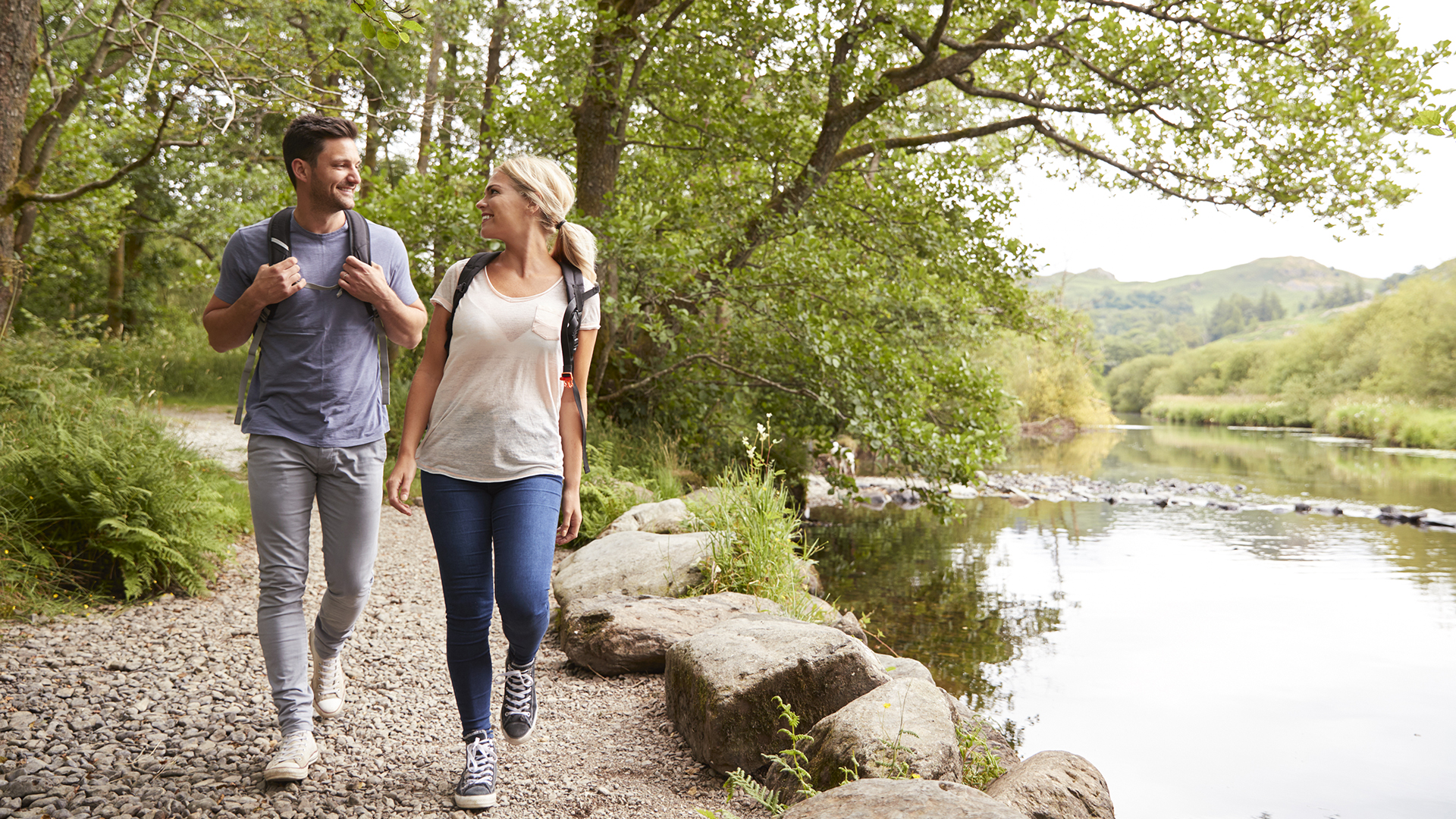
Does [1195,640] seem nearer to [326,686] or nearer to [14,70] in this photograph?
[326,686]

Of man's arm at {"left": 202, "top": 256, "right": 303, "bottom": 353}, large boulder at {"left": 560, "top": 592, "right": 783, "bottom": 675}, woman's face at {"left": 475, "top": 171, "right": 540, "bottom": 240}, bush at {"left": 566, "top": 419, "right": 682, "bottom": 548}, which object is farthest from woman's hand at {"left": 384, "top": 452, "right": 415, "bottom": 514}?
bush at {"left": 566, "top": 419, "right": 682, "bottom": 548}

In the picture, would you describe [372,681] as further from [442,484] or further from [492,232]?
[492,232]

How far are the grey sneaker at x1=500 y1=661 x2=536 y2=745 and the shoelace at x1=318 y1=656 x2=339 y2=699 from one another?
87cm

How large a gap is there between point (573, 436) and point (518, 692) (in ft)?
2.93

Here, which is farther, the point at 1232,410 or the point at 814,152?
the point at 1232,410

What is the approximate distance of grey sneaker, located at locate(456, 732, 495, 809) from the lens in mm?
2688

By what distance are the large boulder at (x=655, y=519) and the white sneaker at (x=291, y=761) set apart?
3659 mm

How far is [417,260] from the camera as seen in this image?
952cm

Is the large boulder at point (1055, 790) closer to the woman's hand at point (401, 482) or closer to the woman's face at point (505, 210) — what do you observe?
the woman's hand at point (401, 482)

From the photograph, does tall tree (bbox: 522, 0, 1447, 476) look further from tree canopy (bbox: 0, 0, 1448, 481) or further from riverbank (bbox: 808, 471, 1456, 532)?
riverbank (bbox: 808, 471, 1456, 532)

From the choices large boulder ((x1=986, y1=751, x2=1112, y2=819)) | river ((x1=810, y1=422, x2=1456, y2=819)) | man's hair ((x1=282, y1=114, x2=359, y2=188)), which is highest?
man's hair ((x1=282, y1=114, x2=359, y2=188))

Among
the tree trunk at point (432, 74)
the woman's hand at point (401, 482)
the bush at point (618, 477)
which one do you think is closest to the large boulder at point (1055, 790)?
the woman's hand at point (401, 482)

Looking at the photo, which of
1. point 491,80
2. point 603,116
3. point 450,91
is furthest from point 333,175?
point 450,91

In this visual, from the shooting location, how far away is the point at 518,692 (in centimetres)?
290
